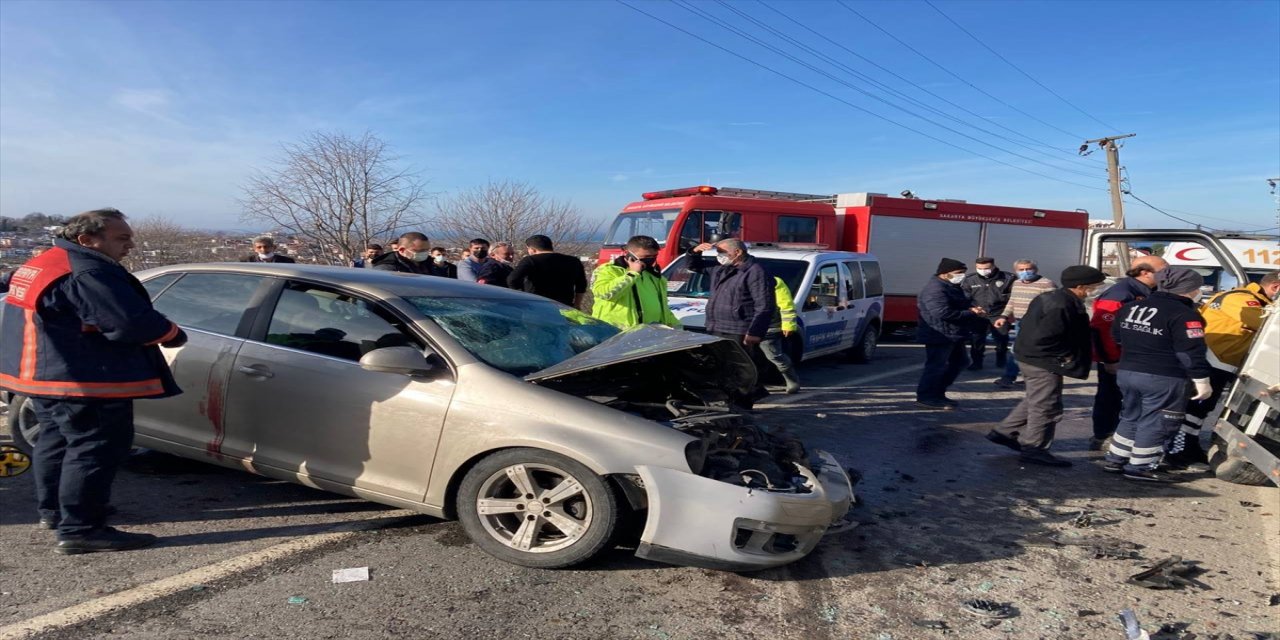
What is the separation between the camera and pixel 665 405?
3.80 meters

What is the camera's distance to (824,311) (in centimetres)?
923

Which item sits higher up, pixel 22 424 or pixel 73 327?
pixel 73 327

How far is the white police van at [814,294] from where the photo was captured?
8.77m

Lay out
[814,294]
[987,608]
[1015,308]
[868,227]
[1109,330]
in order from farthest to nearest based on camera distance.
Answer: [868,227] → [1015,308] → [814,294] → [1109,330] → [987,608]

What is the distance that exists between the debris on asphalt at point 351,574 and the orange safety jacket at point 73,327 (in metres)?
1.28

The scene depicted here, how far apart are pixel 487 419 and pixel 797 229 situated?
1136 cm

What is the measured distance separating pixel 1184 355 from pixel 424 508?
508 cm

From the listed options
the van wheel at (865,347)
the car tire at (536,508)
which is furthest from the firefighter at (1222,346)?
the car tire at (536,508)

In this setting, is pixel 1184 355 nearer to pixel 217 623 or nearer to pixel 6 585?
pixel 217 623

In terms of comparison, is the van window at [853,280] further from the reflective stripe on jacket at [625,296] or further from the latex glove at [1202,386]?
the latex glove at [1202,386]

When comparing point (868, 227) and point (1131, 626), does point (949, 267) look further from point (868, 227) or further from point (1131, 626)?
point (868, 227)

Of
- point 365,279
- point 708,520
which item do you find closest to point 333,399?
point 365,279

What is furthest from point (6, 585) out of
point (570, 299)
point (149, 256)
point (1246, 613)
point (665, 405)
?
point (149, 256)

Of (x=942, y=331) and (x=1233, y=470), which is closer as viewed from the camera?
(x=1233, y=470)
